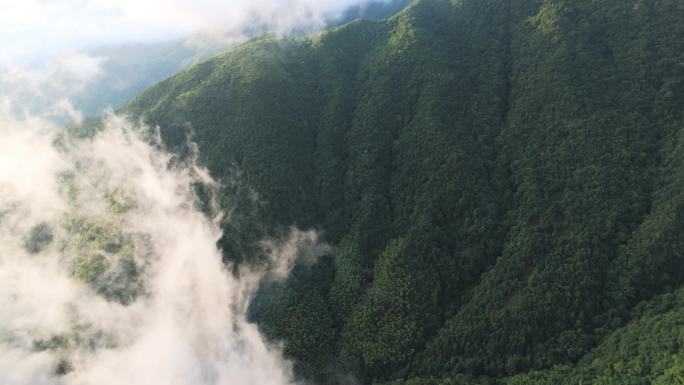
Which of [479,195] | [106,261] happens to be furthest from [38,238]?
[479,195]

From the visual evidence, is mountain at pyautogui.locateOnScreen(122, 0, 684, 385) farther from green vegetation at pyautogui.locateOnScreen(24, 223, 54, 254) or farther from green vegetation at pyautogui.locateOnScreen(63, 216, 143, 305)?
green vegetation at pyautogui.locateOnScreen(24, 223, 54, 254)

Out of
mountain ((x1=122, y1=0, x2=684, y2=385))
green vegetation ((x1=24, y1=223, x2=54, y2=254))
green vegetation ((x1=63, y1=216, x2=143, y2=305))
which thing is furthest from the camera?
green vegetation ((x1=24, y1=223, x2=54, y2=254))

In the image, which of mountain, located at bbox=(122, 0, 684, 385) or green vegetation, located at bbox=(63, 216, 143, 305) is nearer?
mountain, located at bbox=(122, 0, 684, 385)

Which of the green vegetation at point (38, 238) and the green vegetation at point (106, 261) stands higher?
the green vegetation at point (38, 238)

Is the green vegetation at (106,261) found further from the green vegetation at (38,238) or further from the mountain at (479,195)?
the mountain at (479,195)

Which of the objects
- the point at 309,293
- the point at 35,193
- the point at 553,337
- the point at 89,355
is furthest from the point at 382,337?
the point at 35,193

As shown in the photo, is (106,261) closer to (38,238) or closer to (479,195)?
(38,238)

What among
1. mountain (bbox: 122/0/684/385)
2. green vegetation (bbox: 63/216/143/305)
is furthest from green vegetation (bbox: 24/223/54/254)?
mountain (bbox: 122/0/684/385)

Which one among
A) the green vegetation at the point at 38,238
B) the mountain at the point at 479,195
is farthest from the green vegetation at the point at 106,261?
the mountain at the point at 479,195

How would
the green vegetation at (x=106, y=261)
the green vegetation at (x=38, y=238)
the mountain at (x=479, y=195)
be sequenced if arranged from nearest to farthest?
the mountain at (x=479, y=195)
the green vegetation at (x=106, y=261)
the green vegetation at (x=38, y=238)
